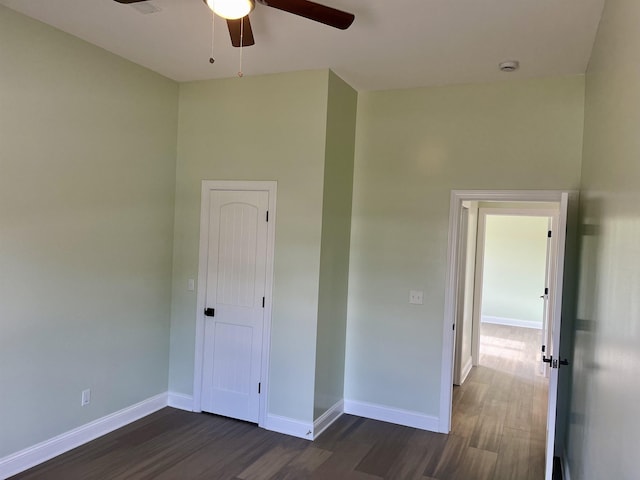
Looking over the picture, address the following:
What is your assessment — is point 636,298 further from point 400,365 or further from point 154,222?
point 154,222

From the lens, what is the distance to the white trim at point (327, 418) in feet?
12.4

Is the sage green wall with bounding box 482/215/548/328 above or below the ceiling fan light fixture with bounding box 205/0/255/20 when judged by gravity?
below

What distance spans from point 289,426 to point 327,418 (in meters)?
0.37

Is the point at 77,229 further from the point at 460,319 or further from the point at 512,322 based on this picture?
the point at 512,322

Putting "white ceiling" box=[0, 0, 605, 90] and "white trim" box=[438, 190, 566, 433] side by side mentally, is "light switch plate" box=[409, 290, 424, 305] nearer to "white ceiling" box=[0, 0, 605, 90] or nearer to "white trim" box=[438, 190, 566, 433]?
"white trim" box=[438, 190, 566, 433]

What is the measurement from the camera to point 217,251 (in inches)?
161

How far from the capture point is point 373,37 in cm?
304

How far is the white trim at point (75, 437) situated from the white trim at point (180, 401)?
0.05 m

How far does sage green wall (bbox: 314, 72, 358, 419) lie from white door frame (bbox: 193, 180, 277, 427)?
1.43 feet

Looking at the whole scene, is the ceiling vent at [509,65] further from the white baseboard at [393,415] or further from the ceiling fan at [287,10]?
the white baseboard at [393,415]

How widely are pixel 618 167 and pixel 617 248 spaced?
331mm

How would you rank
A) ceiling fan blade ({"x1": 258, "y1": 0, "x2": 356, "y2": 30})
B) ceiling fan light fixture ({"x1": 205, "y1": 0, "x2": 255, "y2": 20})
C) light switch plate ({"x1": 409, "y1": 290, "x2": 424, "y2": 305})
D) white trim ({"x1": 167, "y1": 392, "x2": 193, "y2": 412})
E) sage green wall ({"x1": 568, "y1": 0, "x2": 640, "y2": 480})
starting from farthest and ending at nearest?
white trim ({"x1": 167, "y1": 392, "x2": 193, "y2": 412}), light switch plate ({"x1": 409, "y1": 290, "x2": 424, "y2": 305}), ceiling fan blade ({"x1": 258, "y1": 0, "x2": 356, "y2": 30}), ceiling fan light fixture ({"x1": 205, "y1": 0, "x2": 255, "y2": 20}), sage green wall ({"x1": 568, "y1": 0, "x2": 640, "y2": 480})

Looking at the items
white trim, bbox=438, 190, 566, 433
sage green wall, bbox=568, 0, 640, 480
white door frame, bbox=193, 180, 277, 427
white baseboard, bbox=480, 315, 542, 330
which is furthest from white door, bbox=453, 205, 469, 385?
white baseboard, bbox=480, 315, 542, 330

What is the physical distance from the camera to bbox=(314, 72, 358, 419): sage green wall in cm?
377
